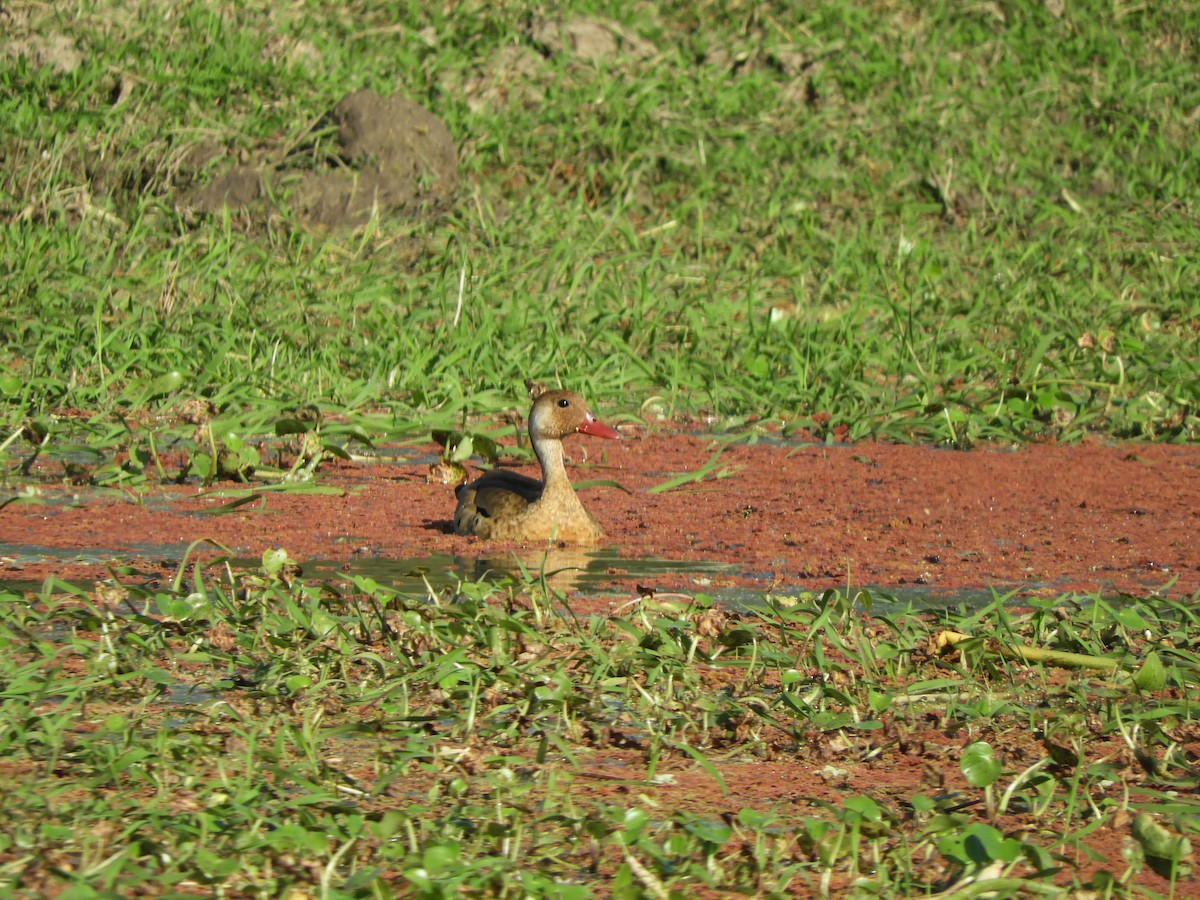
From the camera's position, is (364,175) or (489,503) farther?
(364,175)

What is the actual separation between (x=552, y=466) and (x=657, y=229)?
4960 mm

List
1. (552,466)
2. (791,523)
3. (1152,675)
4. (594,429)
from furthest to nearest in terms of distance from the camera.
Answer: (594,429)
(552,466)
(791,523)
(1152,675)

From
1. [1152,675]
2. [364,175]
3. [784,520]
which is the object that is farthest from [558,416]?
[364,175]

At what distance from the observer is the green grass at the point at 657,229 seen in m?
9.42

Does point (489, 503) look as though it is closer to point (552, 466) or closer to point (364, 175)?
point (552, 466)

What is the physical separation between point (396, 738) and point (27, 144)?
8274 millimetres

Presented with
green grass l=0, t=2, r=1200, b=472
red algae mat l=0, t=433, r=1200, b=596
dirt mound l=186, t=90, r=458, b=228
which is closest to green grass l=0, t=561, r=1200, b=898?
red algae mat l=0, t=433, r=1200, b=596

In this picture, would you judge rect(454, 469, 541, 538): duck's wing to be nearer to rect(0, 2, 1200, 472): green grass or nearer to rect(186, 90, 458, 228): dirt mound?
rect(0, 2, 1200, 472): green grass

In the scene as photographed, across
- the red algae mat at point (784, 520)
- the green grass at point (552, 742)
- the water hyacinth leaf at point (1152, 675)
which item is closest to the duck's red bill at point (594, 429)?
the red algae mat at point (784, 520)

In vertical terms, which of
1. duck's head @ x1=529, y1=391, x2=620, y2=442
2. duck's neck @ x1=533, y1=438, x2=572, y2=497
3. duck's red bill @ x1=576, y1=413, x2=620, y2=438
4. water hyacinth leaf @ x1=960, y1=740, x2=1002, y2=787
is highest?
water hyacinth leaf @ x1=960, y1=740, x2=1002, y2=787

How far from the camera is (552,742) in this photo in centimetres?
416

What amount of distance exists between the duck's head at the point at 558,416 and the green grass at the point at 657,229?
106 centimetres

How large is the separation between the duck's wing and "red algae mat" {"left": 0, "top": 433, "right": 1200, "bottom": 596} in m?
0.08

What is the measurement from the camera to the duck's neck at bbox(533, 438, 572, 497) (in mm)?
7168
